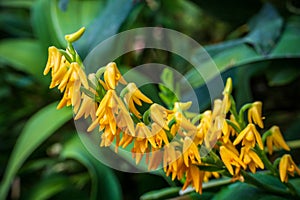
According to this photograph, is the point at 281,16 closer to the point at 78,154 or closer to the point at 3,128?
the point at 78,154

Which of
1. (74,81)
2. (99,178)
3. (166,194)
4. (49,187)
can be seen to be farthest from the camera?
(49,187)

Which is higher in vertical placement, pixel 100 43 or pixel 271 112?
pixel 100 43

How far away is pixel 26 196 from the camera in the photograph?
71 centimetres

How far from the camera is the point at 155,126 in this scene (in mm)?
321

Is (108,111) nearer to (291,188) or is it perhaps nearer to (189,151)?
(189,151)

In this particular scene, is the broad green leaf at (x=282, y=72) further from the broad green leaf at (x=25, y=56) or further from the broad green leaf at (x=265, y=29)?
the broad green leaf at (x=25, y=56)

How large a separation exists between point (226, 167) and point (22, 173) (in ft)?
1.54

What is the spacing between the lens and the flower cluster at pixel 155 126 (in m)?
0.31

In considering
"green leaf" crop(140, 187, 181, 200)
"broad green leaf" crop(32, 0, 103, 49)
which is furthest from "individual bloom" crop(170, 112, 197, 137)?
"broad green leaf" crop(32, 0, 103, 49)

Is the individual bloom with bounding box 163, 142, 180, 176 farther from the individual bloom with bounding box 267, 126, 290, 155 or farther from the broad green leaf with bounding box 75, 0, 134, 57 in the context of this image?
the broad green leaf with bounding box 75, 0, 134, 57

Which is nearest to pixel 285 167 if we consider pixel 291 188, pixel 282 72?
pixel 291 188

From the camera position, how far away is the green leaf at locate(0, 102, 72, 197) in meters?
0.61

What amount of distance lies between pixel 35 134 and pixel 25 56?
178 mm

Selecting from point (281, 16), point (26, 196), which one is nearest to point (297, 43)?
point (281, 16)
